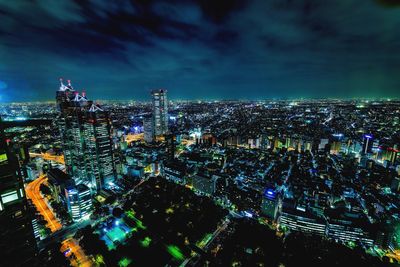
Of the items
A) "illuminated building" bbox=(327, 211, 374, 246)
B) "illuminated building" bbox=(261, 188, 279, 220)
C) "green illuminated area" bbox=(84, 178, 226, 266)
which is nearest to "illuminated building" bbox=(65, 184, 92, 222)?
"green illuminated area" bbox=(84, 178, 226, 266)

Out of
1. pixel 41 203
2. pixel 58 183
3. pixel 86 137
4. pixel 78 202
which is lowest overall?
pixel 41 203

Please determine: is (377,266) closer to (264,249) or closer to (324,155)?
(264,249)

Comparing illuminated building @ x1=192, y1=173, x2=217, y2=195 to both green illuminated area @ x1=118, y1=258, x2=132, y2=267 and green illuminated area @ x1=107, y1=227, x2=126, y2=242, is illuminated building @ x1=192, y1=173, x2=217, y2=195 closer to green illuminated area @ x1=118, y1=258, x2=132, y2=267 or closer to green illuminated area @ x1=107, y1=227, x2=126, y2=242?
green illuminated area @ x1=107, y1=227, x2=126, y2=242

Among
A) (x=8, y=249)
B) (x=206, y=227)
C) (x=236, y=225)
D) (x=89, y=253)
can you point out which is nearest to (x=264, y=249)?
(x=236, y=225)

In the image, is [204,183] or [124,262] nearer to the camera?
[124,262]

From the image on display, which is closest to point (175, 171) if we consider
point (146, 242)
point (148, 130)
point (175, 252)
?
point (146, 242)

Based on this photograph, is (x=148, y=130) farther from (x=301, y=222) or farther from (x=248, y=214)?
(x=301, y=222)

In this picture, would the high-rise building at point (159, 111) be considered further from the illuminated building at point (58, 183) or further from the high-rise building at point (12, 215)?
the high-rise building at point (12, 215)

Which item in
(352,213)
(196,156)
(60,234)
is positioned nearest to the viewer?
(60,234)
